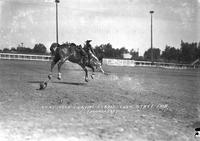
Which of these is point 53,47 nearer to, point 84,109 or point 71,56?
point 71,56

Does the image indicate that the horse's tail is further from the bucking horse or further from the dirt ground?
the dirt ground

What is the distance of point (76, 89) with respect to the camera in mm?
8812

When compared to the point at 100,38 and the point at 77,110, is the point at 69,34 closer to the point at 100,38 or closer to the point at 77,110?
the point at 100,38

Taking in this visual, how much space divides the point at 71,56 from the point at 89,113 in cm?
202

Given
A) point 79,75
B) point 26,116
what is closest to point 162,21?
point 79,75

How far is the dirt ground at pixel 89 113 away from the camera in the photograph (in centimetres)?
509

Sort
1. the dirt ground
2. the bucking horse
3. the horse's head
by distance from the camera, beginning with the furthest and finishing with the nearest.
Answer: the bucking horse
the horse's head
the dirt ground

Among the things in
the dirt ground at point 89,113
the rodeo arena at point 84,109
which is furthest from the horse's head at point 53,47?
the dirt ground at point 89,113

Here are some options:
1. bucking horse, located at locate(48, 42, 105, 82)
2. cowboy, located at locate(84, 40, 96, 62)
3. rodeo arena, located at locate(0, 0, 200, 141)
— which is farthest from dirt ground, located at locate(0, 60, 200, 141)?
cowboy, located at locate(84, 40, 96, 62)

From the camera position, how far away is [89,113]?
654 centimetres

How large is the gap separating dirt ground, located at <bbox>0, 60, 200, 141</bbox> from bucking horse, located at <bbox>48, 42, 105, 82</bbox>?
0.39 metres

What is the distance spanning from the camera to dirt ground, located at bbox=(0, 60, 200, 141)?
5090 millimetres

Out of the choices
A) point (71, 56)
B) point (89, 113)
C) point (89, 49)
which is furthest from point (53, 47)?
point (89, 113)

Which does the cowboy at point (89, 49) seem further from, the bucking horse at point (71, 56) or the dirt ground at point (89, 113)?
the dirt ground at point (89, 113)
